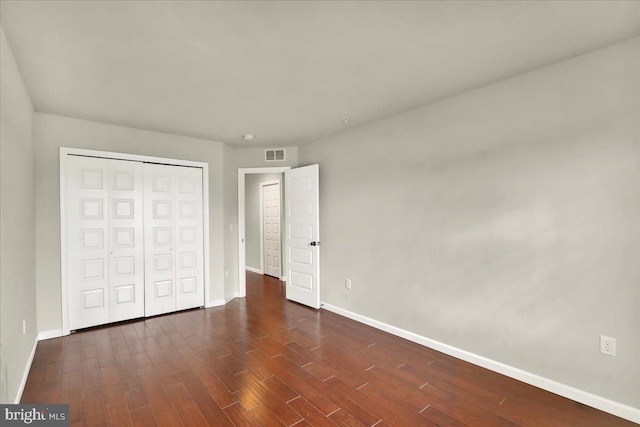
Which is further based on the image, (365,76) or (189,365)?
(189,365)

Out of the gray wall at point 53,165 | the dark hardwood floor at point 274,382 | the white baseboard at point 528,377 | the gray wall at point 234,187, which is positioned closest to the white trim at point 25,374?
the dark hardwood floor at point 274,382

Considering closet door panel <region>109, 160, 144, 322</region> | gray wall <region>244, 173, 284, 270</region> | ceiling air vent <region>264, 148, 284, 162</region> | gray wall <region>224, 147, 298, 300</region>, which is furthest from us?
gray wall <region>244, 173, 284, 270</region>

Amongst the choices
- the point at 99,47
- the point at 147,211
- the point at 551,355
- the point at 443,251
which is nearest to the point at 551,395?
the point at 551,355

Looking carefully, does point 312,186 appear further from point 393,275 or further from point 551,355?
point 551,355

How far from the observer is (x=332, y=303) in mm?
4293

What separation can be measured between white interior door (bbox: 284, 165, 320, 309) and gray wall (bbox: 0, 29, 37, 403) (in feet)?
9.85

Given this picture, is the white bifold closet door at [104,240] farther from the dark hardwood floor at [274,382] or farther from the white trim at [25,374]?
the white trim at [25,374]

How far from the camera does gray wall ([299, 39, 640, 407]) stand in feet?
6.73

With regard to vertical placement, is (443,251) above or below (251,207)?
below

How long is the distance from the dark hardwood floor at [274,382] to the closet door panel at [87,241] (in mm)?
291

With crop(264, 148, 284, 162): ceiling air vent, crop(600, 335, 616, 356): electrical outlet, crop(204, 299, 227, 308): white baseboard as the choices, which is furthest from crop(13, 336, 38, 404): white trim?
crop(600, 335, 616, 356): electrical outlet

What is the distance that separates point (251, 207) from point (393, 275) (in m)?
4.53

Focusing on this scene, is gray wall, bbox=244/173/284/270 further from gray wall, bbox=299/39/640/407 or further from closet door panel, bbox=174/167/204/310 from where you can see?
gray wall, bbox=299/39/640/407

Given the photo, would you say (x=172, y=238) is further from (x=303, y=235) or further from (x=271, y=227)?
(x=271, y=227)
